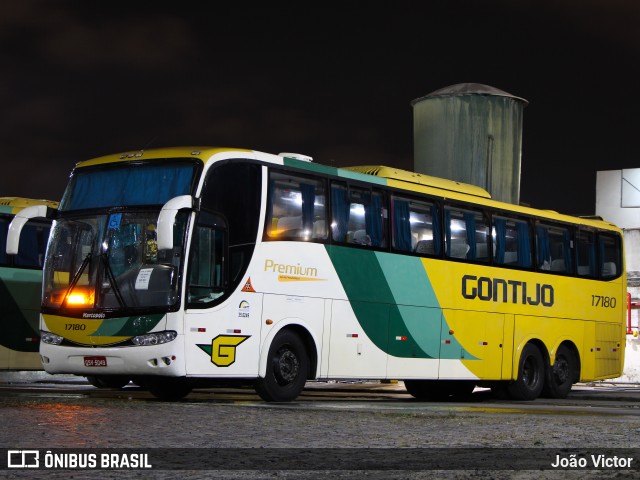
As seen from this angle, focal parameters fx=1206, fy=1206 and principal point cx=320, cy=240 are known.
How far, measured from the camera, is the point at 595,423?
516 inches

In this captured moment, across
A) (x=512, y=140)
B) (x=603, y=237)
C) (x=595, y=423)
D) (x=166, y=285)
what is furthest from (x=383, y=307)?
(x=512, y=140)

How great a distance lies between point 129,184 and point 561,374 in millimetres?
10818

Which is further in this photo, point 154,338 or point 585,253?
point 585,253

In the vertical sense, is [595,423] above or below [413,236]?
below

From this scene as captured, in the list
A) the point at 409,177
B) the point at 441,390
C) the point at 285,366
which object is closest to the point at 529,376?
the point at 441,390

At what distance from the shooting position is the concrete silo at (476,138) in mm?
36906

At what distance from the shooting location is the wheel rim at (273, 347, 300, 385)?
16.9m

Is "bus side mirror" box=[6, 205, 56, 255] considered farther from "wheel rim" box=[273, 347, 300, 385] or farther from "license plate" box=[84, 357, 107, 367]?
"wheel rim" box=[273, 347, 300, 385]

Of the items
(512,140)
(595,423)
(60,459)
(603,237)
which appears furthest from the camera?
(512,140)

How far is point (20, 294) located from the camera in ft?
76.2

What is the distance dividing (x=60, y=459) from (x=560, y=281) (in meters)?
16.5

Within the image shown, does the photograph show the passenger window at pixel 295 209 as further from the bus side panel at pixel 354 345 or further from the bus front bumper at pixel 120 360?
the bus front bumper at pixel 120 360

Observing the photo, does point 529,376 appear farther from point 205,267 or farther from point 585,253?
point 205,267

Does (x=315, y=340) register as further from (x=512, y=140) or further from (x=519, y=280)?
(x=512, y=140)
